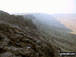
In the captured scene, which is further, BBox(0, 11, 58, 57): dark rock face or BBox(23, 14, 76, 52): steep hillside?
BBox(23, 14, 76, 52): steep hillside

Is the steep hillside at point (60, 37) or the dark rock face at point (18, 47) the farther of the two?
the steep hillside at point (60, 37)

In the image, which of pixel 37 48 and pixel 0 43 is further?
pixel 37 48

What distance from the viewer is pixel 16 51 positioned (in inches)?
465

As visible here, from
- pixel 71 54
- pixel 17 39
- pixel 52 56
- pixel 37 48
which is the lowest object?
pixel 71 54

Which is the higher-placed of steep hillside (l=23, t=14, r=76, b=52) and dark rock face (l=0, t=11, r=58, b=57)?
dark rock face (l=0, t=11, r=58, b=57)

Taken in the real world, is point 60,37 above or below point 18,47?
below

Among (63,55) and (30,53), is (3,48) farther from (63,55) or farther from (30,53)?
(63,55)

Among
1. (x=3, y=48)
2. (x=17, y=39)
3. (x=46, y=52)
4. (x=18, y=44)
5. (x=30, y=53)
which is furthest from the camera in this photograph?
(x=46, y=52)

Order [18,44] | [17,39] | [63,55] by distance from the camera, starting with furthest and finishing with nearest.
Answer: [63,55] → [17,39] → [18,44]

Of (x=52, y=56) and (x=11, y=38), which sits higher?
(x=11, y=38)

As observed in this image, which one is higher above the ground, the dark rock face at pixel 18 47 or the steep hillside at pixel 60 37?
the dark rock face at pixel 18 47

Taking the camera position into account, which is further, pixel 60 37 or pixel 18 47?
pixel 60 37

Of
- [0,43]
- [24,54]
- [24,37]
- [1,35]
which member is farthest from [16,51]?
[24,37]

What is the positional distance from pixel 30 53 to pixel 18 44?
→ 171 centimetres
